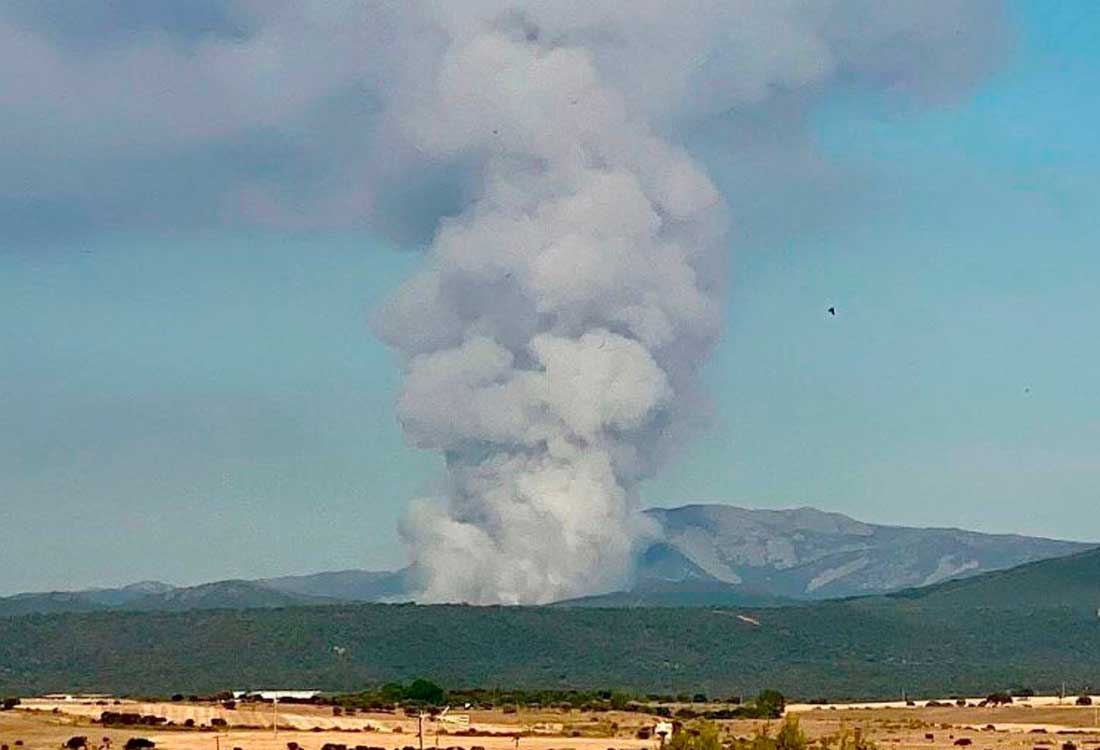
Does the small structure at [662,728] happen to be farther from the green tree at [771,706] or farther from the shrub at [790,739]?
the shrub at [790,739]

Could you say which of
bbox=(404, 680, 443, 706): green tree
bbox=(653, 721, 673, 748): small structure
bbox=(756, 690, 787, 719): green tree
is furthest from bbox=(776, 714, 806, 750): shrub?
bbox=(404, 680, 443, 706): green tree

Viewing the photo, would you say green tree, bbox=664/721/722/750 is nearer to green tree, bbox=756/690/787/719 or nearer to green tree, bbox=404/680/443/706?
green tree, bbox=756/690/787/719

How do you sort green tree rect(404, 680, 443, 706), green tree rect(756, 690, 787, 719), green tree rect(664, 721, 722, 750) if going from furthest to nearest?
green tree rect(404, 680, 443, 706) → green tree rect(756, 690, 787, 719) → green tree rect(664, 721, 722, 750)

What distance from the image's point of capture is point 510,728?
101 metres

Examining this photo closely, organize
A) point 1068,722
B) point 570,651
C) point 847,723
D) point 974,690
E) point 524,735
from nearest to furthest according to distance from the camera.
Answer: point 524,735
point 847,723
point 1068,722
point 974,690
point 570,651

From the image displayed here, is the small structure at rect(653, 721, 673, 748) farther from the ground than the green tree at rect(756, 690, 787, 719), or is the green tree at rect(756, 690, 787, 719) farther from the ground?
the green tree at rect(756, 690, 787, 719)

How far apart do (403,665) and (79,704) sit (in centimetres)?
7282

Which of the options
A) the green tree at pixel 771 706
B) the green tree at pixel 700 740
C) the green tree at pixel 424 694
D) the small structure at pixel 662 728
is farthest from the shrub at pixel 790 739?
the green tree at pixel 424 694

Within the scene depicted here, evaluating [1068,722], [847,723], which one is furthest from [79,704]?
[1068,722]

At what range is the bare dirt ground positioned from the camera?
84875 millimetres

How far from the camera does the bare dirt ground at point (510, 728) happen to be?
84.9m

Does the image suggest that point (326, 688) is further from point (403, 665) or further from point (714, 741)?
point (714, 741)

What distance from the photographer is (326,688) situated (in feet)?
543

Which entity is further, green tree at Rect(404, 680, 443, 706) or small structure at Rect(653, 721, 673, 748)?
green tree at Rect(404, 680, 443, 706)
